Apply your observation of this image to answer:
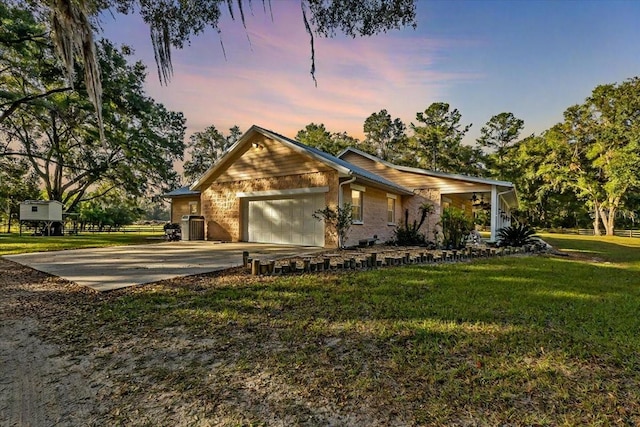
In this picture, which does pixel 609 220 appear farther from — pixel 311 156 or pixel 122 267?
pixel 122 267

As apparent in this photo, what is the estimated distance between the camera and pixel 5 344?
3.49m

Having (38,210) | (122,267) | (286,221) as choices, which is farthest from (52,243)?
(286,221)

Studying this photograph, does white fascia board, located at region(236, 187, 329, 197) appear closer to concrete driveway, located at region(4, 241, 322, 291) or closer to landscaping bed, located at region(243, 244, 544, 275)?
landscaping bed, located at region(243, 244, 544, 275)

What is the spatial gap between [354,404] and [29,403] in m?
2.36

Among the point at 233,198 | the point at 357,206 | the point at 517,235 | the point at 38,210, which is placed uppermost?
the point at 233,198

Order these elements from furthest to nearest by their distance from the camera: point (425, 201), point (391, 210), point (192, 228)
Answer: point (425, 201)
point (391, 210)
point (192, 228)

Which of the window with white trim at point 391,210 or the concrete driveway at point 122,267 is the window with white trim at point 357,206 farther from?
the concrete driveway at point 122,267


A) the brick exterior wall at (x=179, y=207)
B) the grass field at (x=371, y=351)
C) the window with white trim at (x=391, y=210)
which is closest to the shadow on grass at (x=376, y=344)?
the grass field at (x=371, y=351)

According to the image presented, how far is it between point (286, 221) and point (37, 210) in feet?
59.0

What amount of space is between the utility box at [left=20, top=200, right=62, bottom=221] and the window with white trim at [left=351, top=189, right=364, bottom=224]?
65.5ft

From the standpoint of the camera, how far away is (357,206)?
1302 centimetres

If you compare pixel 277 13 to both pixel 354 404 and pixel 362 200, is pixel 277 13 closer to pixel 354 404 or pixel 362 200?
pixel 354 404

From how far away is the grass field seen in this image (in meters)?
2.32

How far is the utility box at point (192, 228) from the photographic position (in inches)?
601
